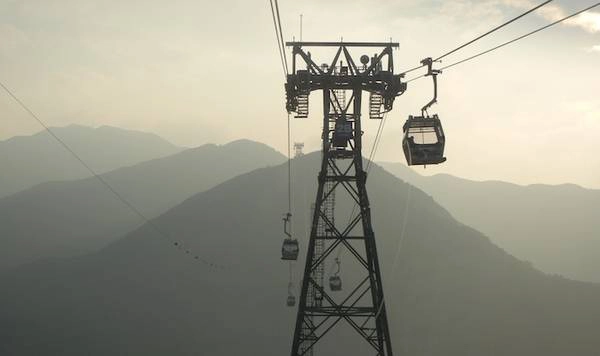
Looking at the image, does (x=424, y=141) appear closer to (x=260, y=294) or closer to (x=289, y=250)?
(x=289, y=250)

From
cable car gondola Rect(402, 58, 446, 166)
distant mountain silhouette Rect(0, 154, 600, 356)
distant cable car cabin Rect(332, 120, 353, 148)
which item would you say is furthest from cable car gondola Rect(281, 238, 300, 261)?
distant mountain silhouette Rect(0, 154, 600, 356)

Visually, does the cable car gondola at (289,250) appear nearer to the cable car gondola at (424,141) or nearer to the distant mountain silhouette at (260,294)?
the cable car gondola at (424,141)

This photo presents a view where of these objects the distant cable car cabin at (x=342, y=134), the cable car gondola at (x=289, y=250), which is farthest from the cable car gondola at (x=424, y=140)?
the cable car gondola at (x=289, y=250)

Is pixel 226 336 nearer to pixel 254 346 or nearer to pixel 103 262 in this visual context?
pixel 254 346

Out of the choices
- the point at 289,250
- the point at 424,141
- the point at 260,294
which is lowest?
the point at 260,294

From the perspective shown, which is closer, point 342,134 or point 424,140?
point 424,140

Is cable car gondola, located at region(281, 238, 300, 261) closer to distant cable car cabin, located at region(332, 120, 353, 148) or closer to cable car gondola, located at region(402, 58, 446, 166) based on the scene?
distant cable car cabin, located at region(332, 120, 353, 148)

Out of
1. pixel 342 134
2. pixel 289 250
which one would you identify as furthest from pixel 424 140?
pixel 289 250
